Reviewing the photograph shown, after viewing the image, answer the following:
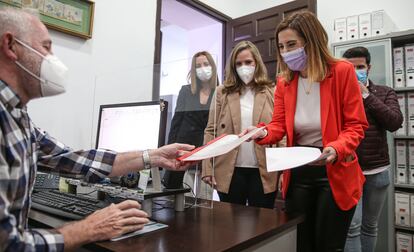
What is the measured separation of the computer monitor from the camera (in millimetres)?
1333

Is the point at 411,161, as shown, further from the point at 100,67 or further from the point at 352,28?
the point at 100,67

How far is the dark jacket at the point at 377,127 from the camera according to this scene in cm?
185

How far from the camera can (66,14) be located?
189 centimetres

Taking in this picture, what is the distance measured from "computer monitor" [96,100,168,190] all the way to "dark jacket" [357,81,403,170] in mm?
1261

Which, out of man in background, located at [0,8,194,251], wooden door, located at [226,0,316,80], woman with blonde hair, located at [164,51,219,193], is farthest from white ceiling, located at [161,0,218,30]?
man in background, located at [0,8,194,251]

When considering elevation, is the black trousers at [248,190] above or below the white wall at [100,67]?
below

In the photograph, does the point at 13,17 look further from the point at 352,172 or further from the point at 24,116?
the point at 352,172

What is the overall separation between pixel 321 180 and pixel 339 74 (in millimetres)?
392

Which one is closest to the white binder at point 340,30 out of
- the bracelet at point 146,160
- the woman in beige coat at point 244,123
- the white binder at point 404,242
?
the woman in beige coat at point 244,123

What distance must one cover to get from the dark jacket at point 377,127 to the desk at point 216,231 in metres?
1.06

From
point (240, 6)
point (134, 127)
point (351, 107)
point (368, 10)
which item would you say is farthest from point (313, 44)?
point (240, 6)

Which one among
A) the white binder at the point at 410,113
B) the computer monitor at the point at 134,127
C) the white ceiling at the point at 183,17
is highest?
the white ceiling at the point at 183,17

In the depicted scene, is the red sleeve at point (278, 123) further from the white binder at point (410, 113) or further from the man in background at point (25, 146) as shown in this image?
the white binder at point (410, 113)

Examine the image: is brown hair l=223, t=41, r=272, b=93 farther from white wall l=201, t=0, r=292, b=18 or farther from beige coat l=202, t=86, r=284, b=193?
white wall l=201, t=0, r=292, b=18
